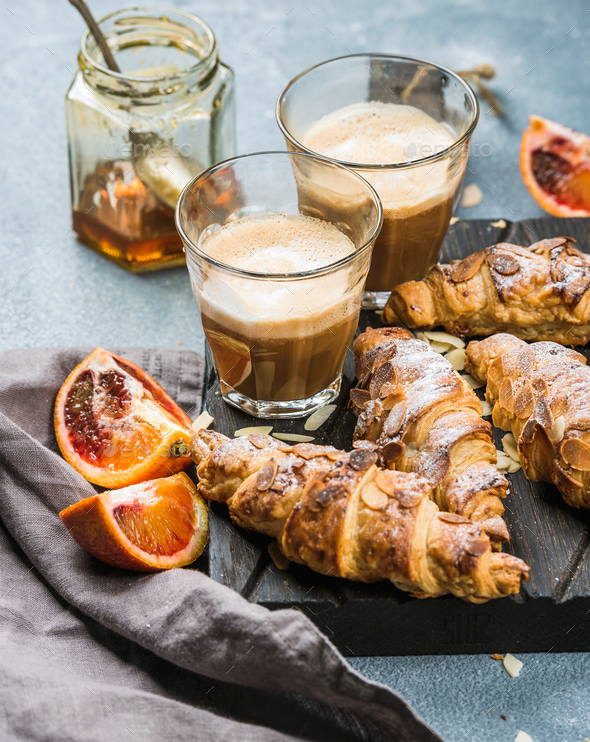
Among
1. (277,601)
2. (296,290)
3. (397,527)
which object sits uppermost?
(296,290)

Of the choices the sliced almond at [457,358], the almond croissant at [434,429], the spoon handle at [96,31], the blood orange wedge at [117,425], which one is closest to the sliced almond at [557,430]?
the almond croissant at [434,429]

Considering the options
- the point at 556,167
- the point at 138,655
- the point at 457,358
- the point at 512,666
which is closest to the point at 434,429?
the point at 457,358

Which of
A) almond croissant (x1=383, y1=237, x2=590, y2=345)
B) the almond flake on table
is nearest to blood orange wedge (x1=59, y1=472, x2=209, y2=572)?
almond croissant (x1=383, y1=237, x2=590, y2=345)

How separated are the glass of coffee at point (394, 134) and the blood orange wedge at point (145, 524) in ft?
3.31

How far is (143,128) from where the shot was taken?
3.14 meters

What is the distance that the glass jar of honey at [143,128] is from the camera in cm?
309

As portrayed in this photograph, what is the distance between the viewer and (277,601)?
207cm

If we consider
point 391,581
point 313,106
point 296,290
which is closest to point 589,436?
point 391,581

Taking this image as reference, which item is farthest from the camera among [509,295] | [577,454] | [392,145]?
[392,145]

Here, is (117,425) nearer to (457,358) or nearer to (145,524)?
(145,524)

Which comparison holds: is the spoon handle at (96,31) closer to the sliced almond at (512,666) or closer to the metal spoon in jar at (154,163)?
the metal spoon in jar at (154,163)

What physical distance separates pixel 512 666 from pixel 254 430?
0.92 m

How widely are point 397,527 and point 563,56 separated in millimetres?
3335

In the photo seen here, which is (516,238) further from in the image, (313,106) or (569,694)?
(569,694)
